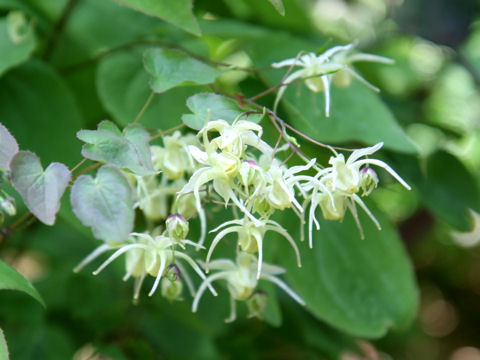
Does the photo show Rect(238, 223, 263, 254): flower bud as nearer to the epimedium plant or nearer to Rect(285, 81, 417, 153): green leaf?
the epimedium plant

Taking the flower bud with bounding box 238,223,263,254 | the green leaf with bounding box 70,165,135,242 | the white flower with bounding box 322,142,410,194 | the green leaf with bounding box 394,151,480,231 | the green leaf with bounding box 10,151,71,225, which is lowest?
the green leaf with bounding box 394,151,480,231

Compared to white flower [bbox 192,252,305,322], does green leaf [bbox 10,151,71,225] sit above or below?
above

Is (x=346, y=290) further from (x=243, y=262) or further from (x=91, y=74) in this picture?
(x=91, y=74)

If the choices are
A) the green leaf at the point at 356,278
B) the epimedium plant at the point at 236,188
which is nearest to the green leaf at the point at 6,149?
the epimedium plant at the point at 236,188

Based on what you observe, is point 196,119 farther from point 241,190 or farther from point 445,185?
point 445,185

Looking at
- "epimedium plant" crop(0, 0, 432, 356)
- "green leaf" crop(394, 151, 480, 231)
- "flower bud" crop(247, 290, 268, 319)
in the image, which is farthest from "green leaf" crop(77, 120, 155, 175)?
"green leaf" crop(394, 151, 480, 231)

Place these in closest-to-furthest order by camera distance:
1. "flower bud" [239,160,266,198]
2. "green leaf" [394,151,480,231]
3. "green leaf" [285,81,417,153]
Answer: "flower bud" [239,160,266,198] → "green leaf" [285,81,417,153] → "green leaf" [394,151,480,231]

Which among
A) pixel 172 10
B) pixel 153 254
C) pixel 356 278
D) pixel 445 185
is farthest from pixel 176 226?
pixel 445 185

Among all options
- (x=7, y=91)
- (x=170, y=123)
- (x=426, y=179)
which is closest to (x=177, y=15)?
→ (x=170, y=123)
